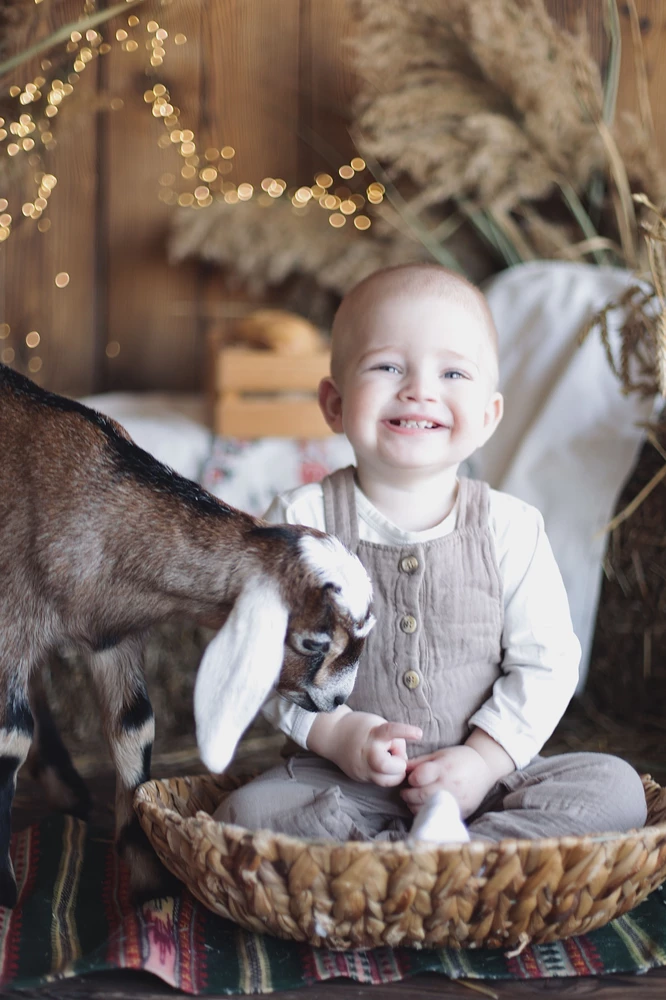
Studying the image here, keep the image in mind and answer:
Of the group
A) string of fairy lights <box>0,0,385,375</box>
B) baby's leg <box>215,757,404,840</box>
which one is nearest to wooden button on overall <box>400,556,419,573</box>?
baby's leg <box>215,757,404,840</box>

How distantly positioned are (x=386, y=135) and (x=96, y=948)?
1.62 m

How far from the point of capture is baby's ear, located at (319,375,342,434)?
119cm

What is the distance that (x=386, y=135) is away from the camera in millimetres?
2002

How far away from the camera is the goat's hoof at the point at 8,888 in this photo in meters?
0.97

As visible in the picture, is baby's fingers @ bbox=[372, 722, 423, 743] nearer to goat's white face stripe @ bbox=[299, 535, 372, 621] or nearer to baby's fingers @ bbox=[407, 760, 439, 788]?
baby's fingers @ bbox=[407, 760, 439, 788]

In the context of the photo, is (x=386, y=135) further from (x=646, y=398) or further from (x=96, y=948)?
(x=96, y=948)

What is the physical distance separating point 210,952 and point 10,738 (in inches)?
10.5

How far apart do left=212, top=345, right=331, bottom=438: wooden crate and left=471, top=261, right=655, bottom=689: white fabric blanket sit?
1.07ft

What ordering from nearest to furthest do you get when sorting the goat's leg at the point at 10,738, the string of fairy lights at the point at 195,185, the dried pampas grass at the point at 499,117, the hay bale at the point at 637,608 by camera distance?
the goat's leg at the point at 10,738
the hay bale at the point at 637,608
the dried pampas grass at the point at 499,117
the string of fairy lights at the point at 195,185

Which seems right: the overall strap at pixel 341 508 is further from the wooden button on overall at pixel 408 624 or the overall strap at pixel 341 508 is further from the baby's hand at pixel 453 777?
the baby's hand at pixel 453 777

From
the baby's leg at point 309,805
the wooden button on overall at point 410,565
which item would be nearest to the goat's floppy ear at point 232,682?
the baby's leg at point 309,805

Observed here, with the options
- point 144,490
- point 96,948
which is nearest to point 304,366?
point 144,490

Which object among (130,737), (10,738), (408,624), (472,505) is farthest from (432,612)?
(10,738)

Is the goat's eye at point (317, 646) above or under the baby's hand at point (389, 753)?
above
